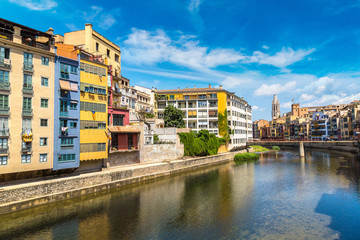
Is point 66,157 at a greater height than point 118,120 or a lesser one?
lesser

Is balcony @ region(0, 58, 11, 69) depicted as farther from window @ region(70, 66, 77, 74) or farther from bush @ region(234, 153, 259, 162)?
bush @ region(234, 153, 259, 162)

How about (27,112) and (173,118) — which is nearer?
(27,112)

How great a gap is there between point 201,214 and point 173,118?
47205 millimetres

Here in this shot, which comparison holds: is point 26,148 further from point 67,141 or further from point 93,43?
point 93,43

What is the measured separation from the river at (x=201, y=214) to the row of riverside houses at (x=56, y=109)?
21.8 ft

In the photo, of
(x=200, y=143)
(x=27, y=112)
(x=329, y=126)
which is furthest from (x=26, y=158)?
(x=329, y=126)

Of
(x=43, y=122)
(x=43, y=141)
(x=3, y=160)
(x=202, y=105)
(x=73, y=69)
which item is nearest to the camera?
(x=3, y=160)

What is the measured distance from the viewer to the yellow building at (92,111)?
36.8 meters

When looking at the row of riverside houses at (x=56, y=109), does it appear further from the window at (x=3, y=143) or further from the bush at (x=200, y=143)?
the bush at (x=200, y=143)

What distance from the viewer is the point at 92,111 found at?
3797cm

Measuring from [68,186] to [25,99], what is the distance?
1245 cm

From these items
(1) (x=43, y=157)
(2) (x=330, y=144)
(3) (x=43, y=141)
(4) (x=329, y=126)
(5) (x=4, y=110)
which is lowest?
(2) (x=330, y=144)

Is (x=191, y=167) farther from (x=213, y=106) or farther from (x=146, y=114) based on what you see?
(x=213, y=106)

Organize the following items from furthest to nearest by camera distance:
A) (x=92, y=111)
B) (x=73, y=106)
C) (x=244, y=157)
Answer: (x=244, y=157), (x=92, y=111), (x=73, y=106)
